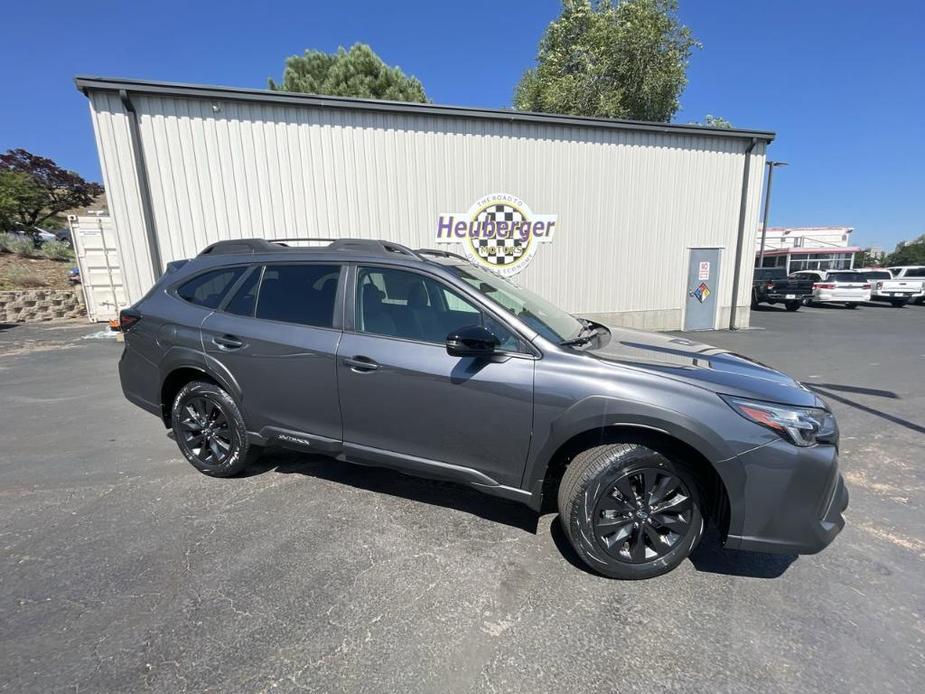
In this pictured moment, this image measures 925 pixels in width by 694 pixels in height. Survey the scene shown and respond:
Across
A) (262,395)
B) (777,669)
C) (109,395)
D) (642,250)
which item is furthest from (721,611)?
(642,250)

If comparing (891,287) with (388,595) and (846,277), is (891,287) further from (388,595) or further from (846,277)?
(388,595)

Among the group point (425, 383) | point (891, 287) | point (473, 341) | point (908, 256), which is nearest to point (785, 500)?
point (473, 341)

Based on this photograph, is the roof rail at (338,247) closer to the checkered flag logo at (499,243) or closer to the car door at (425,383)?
the car door at (425,383)

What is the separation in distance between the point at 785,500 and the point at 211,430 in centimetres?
381

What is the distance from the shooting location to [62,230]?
25.7 metres

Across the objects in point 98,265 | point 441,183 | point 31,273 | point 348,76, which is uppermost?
point 348,76

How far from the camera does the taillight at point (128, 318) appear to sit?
12.1ft

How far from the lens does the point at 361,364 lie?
9.21ft

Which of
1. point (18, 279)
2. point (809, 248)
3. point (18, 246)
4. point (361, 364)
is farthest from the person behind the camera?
point (809, 248)

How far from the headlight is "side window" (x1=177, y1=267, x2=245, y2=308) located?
3.46 metres

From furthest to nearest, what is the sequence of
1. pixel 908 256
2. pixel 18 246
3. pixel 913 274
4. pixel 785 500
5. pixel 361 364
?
pixel 908 256, pixel 913 274, pixel 18 246, pixel 361 364, pixel 785 500

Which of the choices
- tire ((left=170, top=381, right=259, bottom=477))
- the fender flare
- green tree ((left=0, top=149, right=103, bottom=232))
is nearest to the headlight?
the fender flare

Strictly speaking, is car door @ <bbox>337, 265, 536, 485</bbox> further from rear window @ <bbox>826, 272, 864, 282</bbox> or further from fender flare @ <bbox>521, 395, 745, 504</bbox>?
rear window @ <bbox>826, 272, 864, 282</bbox>

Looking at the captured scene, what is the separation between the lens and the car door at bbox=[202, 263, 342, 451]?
9.77 feet
